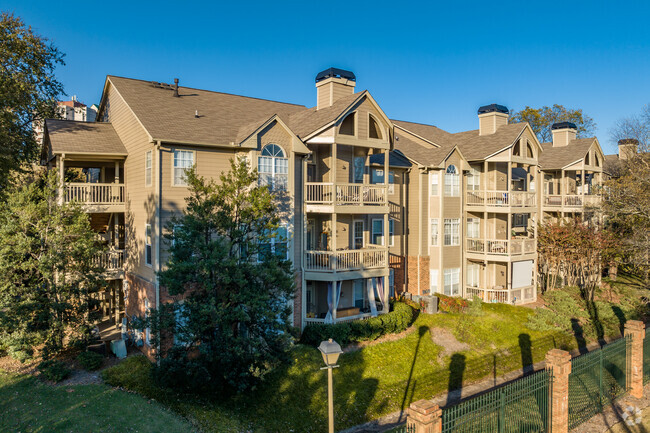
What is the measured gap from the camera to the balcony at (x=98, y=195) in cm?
1895

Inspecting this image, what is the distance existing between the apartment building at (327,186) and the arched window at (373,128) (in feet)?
0.39

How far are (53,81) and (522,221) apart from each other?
112 feet

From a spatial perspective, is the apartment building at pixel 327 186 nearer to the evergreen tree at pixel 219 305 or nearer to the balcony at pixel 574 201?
the evergreen tree at pixel 219 305

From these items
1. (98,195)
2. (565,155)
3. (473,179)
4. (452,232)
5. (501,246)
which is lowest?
(501,246)

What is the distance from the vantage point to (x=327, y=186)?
68.0 ft

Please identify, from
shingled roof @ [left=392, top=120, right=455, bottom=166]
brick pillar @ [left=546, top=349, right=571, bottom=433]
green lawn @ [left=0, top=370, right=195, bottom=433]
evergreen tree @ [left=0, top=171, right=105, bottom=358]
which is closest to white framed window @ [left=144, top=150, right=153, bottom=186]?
evergreen tree @ [left=0, top=171, right=105, bottom=358]

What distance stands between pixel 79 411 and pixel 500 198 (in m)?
25.7

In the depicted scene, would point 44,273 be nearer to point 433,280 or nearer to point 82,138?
point 82,138

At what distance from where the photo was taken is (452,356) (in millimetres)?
19188

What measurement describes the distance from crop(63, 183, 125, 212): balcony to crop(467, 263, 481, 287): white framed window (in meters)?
21.7

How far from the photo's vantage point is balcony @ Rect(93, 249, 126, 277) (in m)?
19.8

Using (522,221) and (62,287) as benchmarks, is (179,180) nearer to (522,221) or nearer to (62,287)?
(62,287)

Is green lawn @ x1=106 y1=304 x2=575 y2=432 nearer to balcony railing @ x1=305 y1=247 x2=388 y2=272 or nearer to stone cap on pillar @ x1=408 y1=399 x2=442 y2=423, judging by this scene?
balcony railing @ x1=305 y1=247 x2=388 y2=272

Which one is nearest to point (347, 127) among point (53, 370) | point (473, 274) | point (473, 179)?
point (473, 179)
